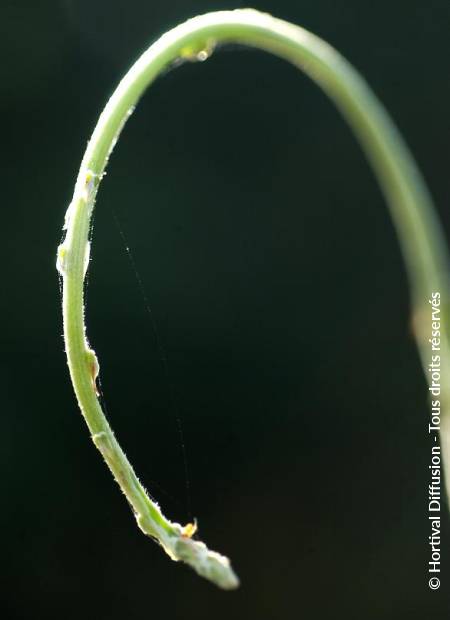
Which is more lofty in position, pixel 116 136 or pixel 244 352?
pixel 244 352

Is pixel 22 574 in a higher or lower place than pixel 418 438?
lower

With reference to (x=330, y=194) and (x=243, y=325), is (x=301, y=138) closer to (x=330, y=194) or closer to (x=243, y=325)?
(x=330, y=194)

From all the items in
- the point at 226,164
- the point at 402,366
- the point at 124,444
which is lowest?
the point at 124,444

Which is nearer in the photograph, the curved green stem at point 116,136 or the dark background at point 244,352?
the curved green stem at point 116,136

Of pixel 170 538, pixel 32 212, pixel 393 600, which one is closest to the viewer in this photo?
pixel 170 538

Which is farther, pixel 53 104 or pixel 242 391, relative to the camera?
pixel 53 104

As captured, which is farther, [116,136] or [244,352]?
[244,352]

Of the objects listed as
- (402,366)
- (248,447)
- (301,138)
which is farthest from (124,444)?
(301,138)
